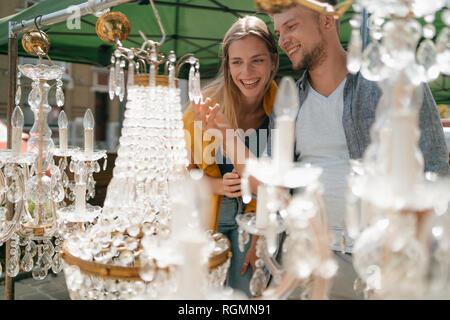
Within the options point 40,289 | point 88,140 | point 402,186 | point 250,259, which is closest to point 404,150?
point 402,186

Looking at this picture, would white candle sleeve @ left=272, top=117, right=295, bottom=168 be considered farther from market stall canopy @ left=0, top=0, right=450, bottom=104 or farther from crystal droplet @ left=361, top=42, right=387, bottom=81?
market stall canopy @ left=0, top=0, right=450, bottom=104

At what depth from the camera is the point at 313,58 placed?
51.1 inches

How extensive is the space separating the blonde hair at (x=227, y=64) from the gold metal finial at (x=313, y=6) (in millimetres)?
872

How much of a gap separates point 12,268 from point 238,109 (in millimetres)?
1207

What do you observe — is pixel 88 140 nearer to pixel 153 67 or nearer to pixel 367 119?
pixel 153 67

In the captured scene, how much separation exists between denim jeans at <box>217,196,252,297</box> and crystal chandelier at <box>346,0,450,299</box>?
3.98 feet

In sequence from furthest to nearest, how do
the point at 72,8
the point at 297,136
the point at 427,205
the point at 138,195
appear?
the point at 297,136 → the point at 72,8 → the point at 138,195 → the point at 427,205

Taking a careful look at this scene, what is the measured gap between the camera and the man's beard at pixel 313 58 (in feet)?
4.15

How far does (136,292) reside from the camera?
0.69m

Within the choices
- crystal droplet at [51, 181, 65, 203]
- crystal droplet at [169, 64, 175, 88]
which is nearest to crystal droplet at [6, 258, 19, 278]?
crystal droplet at [51, 181, 65, 203]

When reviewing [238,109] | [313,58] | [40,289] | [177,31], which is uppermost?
[177,31]
